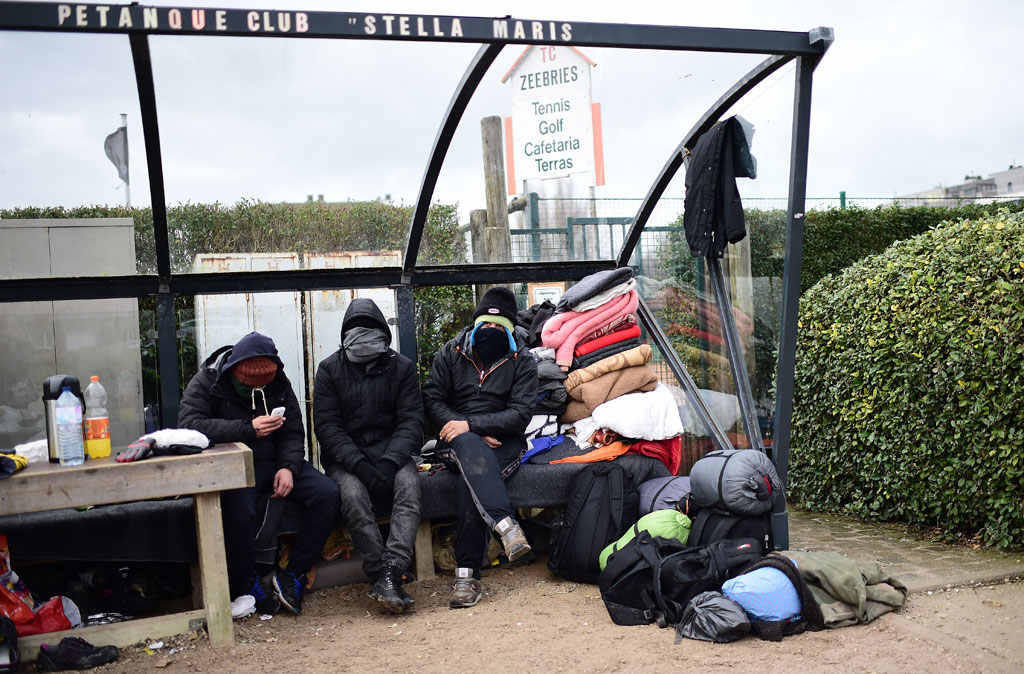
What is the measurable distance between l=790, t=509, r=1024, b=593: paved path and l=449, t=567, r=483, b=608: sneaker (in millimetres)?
1816

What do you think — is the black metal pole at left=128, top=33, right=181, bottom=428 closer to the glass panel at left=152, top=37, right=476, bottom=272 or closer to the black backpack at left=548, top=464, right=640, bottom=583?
the glass panel at left=152, top=37, right=476, bottom=272

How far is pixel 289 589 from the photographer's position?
160 inches

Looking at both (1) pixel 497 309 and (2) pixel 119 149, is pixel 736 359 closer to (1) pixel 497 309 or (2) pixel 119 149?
(1) pixel 497 309

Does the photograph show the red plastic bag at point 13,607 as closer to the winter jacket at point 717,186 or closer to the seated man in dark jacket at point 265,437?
the seated man in dark jacket at point 265,437

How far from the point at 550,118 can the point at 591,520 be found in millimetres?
2335

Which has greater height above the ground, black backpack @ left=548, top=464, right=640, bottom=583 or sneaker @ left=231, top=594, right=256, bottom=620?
black backpack @ left=548, top=464, right=640, bottom=583

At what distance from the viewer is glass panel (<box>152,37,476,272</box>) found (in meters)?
4.27

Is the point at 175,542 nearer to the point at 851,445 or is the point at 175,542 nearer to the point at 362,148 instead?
the point at 362,148

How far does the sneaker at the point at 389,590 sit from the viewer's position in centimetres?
392

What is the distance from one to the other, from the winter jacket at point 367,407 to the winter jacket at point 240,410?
16cm

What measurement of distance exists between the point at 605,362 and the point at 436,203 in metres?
1.39

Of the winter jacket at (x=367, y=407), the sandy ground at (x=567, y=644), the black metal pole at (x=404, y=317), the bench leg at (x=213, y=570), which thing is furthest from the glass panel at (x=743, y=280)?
the bench leg at (x=213, y=570)

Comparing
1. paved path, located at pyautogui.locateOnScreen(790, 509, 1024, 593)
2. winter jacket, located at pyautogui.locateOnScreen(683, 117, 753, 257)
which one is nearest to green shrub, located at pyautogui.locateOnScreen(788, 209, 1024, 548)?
paved path, located at pyautogui.locateOnScreen(790, 509, 1024, 593)

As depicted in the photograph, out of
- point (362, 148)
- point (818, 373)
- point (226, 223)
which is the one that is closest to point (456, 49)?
point (362, 148)
